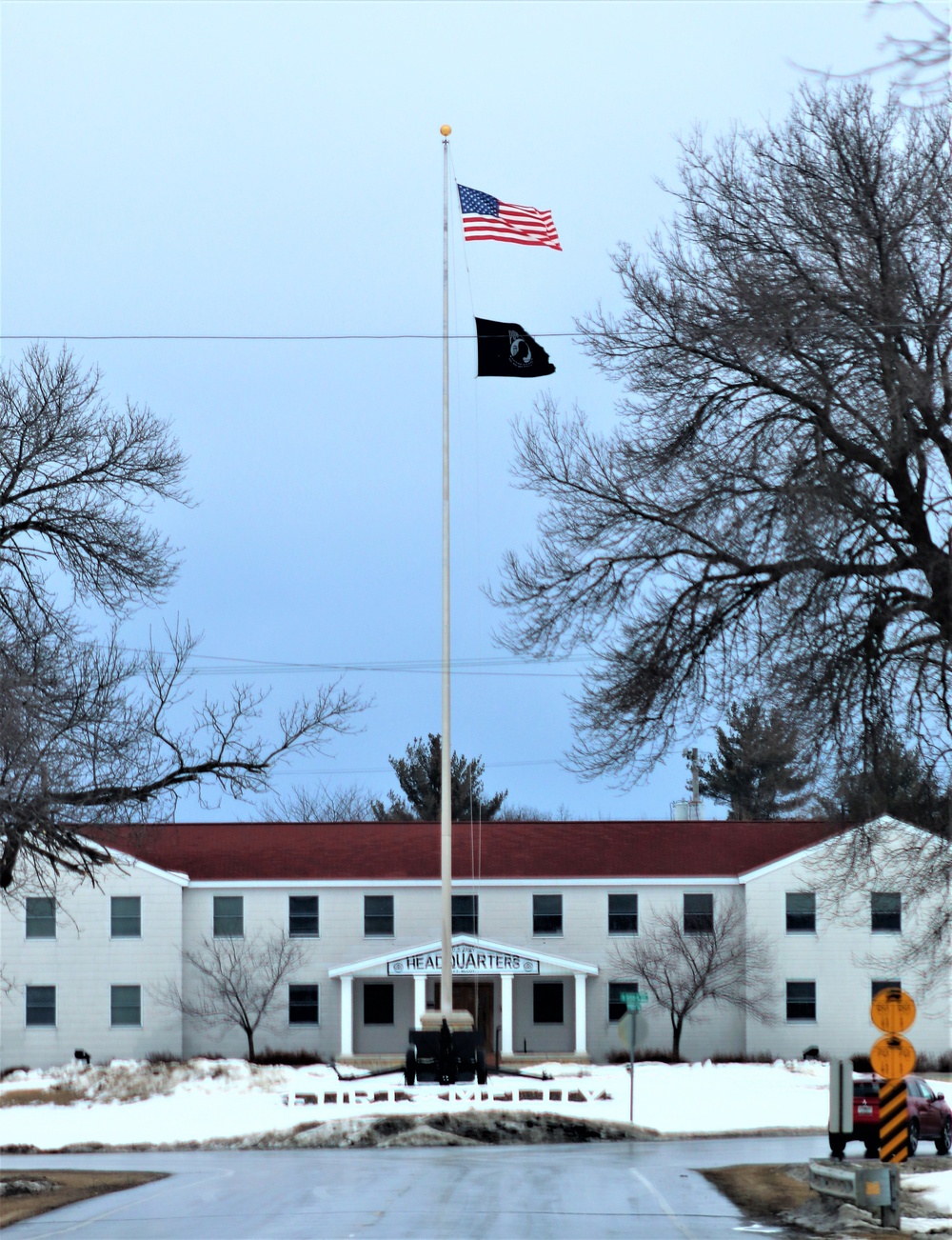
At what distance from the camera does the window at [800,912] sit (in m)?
49.0

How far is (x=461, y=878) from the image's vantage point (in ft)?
165

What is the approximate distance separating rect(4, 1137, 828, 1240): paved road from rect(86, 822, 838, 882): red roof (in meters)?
22.9

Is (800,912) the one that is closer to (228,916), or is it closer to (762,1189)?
(228,916)

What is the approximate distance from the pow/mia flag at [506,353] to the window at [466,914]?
945 inches

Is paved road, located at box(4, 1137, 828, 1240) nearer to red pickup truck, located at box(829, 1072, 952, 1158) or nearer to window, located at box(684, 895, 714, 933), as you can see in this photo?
red pickup truck, located at box(829, 1072, 952, 1158)

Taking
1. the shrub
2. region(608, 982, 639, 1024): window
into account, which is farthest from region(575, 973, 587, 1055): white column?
the shrub

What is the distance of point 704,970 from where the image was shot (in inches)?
1854

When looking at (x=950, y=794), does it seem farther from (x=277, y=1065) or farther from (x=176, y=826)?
(x=176, y=826)

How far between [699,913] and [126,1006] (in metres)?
18.0

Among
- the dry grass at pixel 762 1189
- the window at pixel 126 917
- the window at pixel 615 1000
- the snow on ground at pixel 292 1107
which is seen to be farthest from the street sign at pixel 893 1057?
the window at pixel 126 917

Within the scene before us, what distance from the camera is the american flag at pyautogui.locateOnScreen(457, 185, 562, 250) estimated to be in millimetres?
27906

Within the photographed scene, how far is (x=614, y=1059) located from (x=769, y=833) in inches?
372

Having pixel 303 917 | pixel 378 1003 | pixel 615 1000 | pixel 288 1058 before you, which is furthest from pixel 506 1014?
pixel 303 917

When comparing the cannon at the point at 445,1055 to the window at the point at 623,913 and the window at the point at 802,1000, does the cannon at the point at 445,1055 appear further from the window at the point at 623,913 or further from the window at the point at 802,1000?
the window at the point at 802,1000
